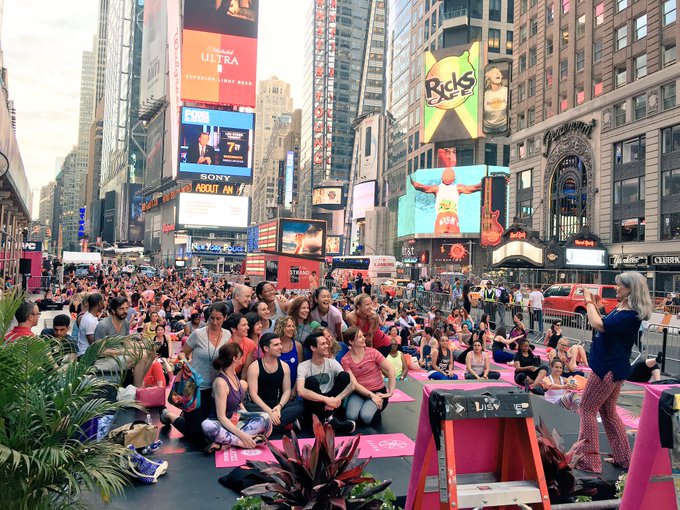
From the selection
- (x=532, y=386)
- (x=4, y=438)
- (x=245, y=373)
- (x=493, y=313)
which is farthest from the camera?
(x=493, y=313)

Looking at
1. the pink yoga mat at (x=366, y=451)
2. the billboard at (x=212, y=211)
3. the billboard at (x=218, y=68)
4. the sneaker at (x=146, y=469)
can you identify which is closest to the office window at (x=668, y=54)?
the pink yoga mat at (x=366, y=451)

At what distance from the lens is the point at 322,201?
113m

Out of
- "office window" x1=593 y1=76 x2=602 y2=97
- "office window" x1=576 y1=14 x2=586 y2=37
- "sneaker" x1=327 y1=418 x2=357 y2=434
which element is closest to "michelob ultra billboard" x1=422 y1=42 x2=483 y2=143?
"office window" x1=576 y1=14 x2=586 y2=37

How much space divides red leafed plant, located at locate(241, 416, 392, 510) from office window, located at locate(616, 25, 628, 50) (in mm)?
42961

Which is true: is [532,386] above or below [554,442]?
below

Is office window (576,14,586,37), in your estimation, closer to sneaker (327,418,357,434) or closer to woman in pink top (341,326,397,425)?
woman in pink top (341,326,397,425)

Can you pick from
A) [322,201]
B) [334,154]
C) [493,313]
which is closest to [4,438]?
[493,313]

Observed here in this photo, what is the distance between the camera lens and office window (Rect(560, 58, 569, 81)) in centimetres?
4403

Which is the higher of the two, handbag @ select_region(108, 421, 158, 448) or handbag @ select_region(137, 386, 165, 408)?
handbag @ select_region(108, 421, 158, 448)

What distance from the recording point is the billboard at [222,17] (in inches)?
3310

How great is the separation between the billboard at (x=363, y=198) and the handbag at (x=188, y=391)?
84761 millimetres

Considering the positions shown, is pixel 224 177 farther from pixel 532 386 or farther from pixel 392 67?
pixel 532 386

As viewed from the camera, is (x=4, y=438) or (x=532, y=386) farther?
(x=532, y=386)

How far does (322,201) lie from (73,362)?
11016 cm
